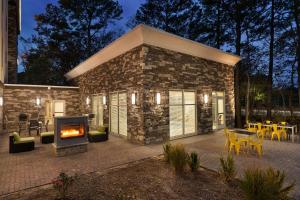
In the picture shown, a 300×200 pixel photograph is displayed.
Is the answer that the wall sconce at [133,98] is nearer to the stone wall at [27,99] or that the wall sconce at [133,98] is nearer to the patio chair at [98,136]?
the patio chair at [98,136]

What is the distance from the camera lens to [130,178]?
4355 mm

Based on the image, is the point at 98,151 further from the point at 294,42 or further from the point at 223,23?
the point at 294,42

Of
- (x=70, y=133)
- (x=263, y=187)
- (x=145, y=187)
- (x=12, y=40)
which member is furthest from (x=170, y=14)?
(x=263, y=187)

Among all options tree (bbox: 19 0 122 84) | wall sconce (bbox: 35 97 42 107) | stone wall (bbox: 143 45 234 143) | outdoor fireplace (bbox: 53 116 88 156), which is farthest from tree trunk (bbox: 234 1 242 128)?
wall sconce (bbox: 35 97 42 107)

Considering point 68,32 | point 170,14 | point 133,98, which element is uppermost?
point 170,14

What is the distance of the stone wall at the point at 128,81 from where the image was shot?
25.0 feet

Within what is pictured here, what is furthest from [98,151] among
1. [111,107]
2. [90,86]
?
[90,86]

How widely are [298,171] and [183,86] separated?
5.52 metres

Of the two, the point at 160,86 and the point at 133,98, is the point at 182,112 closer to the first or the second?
the point at 160,86

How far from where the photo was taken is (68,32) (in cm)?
1933

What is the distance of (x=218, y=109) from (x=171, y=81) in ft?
15.2

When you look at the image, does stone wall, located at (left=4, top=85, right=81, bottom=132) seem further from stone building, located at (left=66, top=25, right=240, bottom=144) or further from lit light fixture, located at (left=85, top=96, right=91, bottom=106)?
stone building, located at (left=66, top=25, right=240, bottom=144)

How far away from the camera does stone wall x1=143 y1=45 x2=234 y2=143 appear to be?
7.62m

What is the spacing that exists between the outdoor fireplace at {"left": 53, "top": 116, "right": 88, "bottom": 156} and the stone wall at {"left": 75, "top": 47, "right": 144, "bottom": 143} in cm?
218
